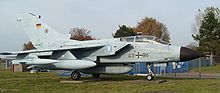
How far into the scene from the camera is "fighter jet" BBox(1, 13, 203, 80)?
16.8m

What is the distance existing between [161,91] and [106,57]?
22.5ft

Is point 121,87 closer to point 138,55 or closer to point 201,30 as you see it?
point 138,55

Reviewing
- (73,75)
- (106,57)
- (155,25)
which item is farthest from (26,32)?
(155,25)

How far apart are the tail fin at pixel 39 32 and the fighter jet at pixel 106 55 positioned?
1127mm

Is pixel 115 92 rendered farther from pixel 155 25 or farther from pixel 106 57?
pixel 155 25

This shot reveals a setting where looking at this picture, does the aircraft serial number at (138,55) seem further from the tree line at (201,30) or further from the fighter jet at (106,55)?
the tree line at (201,30)

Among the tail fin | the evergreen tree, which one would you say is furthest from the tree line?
the tail fin

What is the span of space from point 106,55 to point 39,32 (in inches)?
224

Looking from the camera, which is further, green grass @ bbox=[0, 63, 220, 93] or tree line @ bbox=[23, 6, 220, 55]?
tree line @ bbox=[23, 6, 220, 55]

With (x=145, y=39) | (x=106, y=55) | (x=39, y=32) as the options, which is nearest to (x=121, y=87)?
(x=106, y=55)

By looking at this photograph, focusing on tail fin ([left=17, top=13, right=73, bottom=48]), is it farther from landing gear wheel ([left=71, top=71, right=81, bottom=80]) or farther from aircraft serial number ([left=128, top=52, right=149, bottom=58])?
aircraft serial number ([left=128, top=52, right=149, bottom=58])

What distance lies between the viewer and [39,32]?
21219mm

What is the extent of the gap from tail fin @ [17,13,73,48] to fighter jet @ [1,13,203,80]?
1.13 metres

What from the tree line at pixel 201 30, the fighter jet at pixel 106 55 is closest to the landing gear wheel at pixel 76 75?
the fighter jet at pixel 106 55
